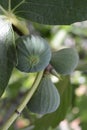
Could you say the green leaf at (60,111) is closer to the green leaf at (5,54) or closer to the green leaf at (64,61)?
the green leaf at (64,61)

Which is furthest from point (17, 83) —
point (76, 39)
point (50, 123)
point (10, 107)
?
point (50, 123)

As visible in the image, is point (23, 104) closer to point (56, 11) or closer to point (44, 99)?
point (44, 99)

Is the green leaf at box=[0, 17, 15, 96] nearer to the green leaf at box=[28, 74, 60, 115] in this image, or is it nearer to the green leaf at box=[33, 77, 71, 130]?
the green leaf at box=[28, 74, 60, 115]

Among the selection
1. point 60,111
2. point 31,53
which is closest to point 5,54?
point 31,53

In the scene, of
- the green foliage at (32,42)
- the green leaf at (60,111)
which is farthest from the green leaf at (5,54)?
the green leaf at (60,111)

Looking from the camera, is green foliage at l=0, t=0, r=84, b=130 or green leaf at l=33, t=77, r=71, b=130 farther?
green leaf at l=33, t=77, r=71, b=130

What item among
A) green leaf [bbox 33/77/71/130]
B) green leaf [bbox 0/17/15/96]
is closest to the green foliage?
green leaf [bbox 0/17/15/96]
